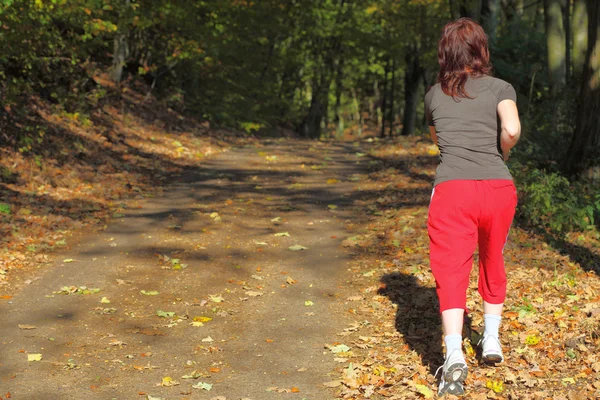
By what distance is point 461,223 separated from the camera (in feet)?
15.0

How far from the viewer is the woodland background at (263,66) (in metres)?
11.5

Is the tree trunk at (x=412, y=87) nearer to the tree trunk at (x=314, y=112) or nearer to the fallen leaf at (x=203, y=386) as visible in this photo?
the tree trunk at (x=314, y=112)

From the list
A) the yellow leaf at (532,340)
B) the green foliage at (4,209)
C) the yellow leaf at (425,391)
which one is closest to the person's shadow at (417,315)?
the yellow leaf at (425,391)

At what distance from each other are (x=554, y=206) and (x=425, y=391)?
19.7ft

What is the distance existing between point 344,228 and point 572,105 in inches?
234

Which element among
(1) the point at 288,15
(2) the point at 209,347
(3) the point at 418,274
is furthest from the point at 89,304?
(1) the point at 288,15

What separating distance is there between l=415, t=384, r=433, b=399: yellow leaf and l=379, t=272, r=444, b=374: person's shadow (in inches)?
14.5

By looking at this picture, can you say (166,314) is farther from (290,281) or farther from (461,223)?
(461,223)

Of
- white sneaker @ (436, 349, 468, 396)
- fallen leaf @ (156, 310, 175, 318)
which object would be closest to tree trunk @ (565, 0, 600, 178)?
fallen leaf @ (156, 310, 175, 318)

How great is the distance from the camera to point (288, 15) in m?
34.1

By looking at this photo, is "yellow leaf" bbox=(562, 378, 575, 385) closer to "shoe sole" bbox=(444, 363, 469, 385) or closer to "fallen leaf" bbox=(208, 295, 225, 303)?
"shoe sole" bbox=(444, 363, 469, 385)

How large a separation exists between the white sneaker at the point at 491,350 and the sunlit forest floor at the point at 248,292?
6.8 inches

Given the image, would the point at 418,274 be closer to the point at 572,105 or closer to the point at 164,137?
the point at 572,105

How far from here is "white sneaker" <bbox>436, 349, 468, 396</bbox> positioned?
454cm
